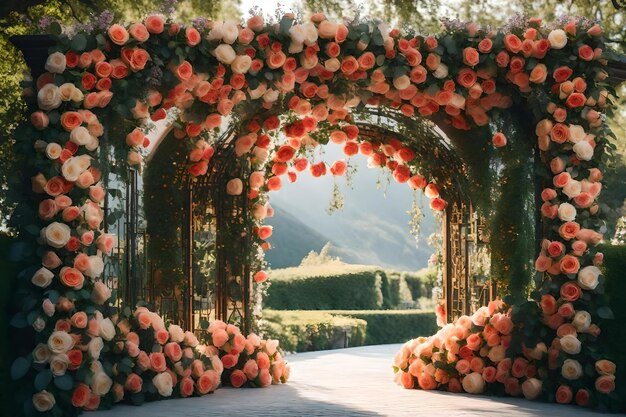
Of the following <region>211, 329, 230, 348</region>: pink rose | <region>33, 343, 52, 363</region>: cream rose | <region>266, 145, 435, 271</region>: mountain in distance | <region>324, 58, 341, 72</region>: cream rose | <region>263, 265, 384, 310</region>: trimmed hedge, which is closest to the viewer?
<region>33, 343, 52, 363</region>: cream rose

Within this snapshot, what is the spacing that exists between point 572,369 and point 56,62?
459 cm

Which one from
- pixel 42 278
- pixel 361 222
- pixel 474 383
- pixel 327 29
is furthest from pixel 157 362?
pixel 361 222

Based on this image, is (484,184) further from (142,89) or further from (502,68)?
(142,89)

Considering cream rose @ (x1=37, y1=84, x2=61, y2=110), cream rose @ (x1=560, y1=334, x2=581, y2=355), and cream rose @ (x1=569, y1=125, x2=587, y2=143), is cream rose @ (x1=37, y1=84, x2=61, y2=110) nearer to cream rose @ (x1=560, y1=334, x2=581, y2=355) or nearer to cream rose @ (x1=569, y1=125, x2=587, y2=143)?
cream rose @ (x1=569, y1=125, x2=587, y2=143)

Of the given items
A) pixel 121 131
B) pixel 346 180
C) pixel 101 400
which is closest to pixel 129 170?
pixel 121 131

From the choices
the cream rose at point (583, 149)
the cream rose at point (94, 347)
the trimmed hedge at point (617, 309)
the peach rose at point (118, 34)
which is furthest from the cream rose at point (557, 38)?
the cream rose at point (94, 347)

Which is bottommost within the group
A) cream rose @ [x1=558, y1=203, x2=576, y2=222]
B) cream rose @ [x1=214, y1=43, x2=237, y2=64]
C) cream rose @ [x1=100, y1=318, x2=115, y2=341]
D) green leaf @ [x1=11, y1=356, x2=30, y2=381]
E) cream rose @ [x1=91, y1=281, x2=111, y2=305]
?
green leaf @ [x1=11, y1=356, x2=30, y2=381]

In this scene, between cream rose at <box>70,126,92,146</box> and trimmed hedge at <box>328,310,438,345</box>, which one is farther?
trimmed hedge at <box>328,310,438,345</box>

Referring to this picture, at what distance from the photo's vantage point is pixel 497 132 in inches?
341

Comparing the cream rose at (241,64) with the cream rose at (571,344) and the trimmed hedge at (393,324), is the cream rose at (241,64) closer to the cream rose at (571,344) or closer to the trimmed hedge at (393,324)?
the cream rose at (571,344)

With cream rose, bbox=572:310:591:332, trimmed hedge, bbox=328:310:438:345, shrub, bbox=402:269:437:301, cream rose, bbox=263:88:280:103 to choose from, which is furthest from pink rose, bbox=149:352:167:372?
shrub, bbox=402:269:437:301

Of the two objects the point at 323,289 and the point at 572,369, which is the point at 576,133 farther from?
the point at 323,289

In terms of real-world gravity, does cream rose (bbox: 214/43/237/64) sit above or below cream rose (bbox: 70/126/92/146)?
above

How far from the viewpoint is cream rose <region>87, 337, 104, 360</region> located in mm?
7156
